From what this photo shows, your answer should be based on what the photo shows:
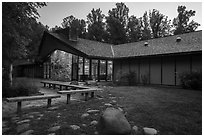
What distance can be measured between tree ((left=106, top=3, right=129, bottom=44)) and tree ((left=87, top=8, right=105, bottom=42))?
1.67 m

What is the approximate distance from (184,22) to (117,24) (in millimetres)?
13375

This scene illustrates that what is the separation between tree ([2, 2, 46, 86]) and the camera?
13.1 ft

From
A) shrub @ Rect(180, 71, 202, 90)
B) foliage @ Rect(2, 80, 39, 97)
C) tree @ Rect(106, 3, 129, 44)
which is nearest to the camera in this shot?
foliage @ Rect(2, 80, 39, 97)

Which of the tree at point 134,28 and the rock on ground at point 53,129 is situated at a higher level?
the tree at point 134,28

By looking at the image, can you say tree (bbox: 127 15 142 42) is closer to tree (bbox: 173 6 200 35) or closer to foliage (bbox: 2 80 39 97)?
tree (bbox: 173 6 200 35)

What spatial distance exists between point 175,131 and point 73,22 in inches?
1588

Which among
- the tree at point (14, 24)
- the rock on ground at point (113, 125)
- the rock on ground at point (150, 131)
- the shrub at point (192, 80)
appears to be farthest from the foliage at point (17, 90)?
the shrub at point (192, 80)

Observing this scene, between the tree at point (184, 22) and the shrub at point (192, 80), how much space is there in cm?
2287

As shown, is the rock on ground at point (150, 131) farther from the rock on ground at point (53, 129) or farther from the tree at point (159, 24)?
the tree at point (159, 24)

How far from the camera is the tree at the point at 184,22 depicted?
97.8 feet

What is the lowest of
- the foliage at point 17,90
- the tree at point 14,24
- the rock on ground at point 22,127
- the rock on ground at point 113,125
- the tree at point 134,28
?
the rock on ground at point 22,127

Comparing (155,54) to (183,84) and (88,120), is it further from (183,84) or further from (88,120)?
(88,120)

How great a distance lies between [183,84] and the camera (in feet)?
34.2

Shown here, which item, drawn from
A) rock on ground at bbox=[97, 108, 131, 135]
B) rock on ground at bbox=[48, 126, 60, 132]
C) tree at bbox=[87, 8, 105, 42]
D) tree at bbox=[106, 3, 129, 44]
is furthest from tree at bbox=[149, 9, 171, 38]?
rock on ground at bbox=[48, 126, 60, 132]
